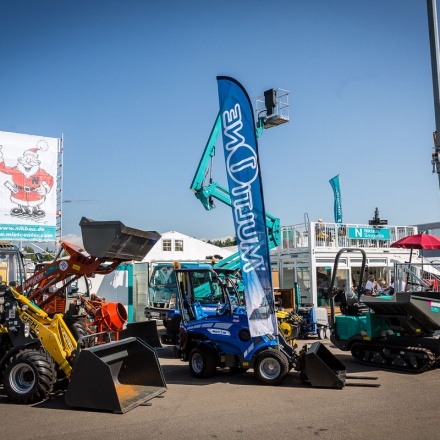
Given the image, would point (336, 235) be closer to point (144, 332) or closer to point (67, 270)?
point (144, 332)

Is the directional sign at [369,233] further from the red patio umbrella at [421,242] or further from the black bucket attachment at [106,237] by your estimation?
the black bucket attachment at [106,237]

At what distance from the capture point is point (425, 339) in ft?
32.1

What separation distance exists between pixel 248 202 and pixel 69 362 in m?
3.92

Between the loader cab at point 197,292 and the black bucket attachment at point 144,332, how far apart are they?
71 centimetres

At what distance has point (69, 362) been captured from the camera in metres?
7.47

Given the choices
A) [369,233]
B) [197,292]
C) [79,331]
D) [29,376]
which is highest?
[369,233]

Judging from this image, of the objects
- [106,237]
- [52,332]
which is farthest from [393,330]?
[52,332]

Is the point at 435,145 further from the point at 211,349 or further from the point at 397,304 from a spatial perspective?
the point at 211,349

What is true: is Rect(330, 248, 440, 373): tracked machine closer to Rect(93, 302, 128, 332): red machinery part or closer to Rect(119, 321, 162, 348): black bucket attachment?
Rect(119, 321, 162, 348): black bucket attachment

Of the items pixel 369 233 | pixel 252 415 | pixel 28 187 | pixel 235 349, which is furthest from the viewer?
pixel 369 233

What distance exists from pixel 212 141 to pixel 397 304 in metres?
11.5

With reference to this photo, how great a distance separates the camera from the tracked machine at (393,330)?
9.48 meters

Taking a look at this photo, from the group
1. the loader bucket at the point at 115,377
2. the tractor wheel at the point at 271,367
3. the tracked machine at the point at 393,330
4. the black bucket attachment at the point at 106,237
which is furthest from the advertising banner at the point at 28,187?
the tractor wheel at the point at 271,367

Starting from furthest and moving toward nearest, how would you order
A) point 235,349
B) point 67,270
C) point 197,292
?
point 197,292 < point 235,349 < point 67,270
